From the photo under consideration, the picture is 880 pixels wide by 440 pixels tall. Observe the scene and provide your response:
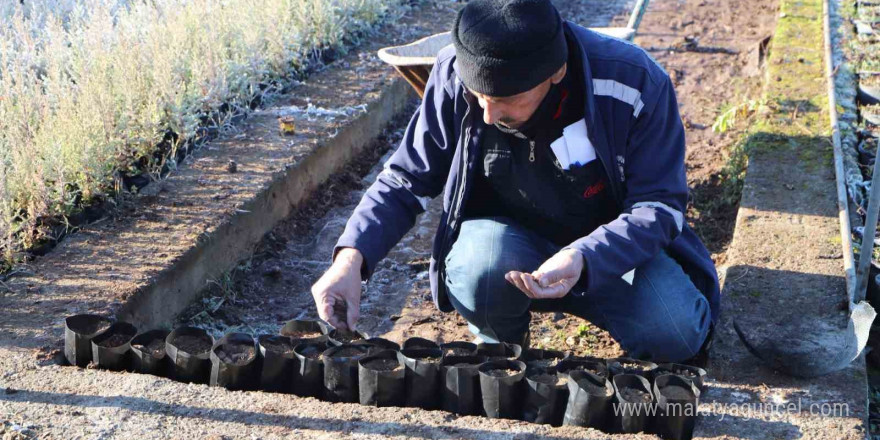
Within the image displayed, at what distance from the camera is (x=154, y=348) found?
3041 millimetres

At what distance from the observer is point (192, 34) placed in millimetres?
5680

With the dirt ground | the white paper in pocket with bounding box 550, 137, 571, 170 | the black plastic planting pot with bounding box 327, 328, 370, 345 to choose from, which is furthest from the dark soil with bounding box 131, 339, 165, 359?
the white paper in pocket with bounding box 550, 137, 571, 170

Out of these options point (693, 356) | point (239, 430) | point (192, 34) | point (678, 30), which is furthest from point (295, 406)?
point (678, 30)

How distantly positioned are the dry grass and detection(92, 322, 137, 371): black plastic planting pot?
763 millimetres

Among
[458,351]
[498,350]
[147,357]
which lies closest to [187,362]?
[147,357]

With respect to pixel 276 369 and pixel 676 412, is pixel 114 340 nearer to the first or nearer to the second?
pixel 276 369

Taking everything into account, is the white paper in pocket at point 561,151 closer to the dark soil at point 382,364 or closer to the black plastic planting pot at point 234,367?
the dark soil at point 382,364

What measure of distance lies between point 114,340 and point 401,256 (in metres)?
1.67

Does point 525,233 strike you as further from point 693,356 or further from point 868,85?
point 868,85

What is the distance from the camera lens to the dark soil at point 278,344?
3.00 meters

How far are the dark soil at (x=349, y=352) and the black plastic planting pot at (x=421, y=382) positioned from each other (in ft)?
0.55

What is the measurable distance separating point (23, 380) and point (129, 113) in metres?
1.88

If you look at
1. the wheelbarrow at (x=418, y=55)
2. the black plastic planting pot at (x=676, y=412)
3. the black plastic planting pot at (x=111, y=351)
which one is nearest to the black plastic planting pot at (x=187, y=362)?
the black plastic planting pot at (x=111, y=351)

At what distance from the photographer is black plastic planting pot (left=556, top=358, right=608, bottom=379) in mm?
2826
